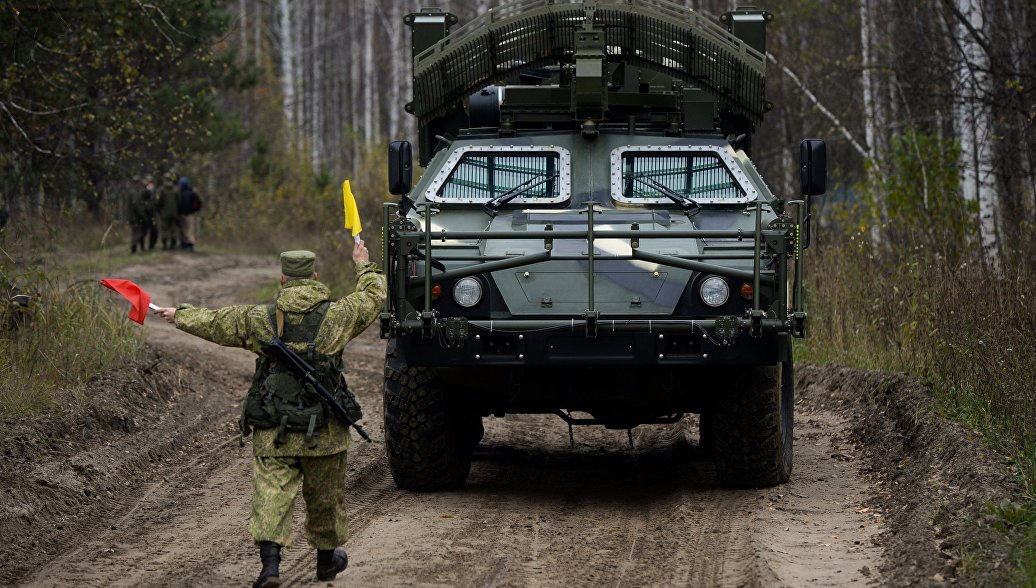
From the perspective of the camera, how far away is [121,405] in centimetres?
1055

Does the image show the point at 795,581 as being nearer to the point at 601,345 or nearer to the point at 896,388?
the point at 601,345

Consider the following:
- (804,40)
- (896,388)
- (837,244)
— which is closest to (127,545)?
(896,388)

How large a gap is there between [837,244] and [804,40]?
10021 millimetres

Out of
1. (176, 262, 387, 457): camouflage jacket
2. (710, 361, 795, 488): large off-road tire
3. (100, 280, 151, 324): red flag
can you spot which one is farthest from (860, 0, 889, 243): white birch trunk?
(100, 280, 151, 324): red flag

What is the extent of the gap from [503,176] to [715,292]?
185cm

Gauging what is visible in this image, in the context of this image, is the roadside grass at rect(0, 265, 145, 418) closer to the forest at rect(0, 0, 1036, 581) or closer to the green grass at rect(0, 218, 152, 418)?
the green grass at rect(0, 218, 152, 418)

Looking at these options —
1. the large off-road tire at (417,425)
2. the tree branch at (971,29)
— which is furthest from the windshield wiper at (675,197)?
the tree branch at (971,29)

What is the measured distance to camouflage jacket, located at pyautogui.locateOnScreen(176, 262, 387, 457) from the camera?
620 cm

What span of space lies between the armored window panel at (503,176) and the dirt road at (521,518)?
172 cm

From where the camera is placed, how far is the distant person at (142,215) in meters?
25.0

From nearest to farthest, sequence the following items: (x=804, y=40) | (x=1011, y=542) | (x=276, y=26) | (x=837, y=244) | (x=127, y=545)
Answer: (x=1011, y=542) → (x=127, y=545) → (x=837, y=244) → (x=804, y=40) → (x=276, y=26)

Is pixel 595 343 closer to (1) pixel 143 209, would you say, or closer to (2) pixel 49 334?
(2) pixel 49 334

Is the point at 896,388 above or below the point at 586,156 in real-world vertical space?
below

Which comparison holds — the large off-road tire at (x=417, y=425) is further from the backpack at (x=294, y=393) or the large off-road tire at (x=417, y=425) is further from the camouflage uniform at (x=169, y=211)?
the camouflage uniform at (x=169, y=211)
